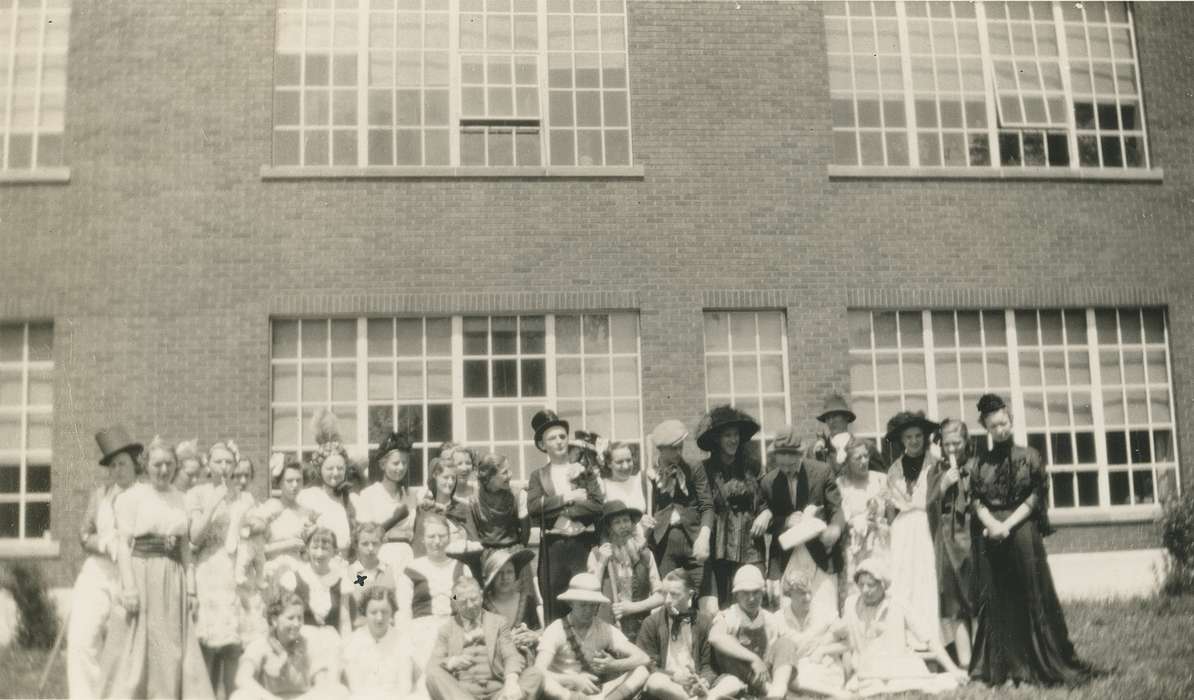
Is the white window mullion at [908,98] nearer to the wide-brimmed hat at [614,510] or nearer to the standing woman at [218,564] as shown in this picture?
the wide-brimmed hat at [614,510]

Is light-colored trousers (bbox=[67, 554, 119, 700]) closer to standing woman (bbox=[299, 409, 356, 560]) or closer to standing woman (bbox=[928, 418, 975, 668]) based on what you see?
standing woman (bbox=[299, 409, 356, 560])

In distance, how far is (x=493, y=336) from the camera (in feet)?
33.8

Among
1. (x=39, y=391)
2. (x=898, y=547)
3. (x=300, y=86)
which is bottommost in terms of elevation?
(x=898, y=547)

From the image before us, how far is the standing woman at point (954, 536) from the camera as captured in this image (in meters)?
7.65

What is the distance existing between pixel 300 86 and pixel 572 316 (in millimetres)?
3422

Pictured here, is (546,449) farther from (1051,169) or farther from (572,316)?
(1051,169)

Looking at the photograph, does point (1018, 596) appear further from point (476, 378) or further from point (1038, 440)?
point (476, 378)

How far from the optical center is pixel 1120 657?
7.71m

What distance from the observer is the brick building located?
10008 millimetres

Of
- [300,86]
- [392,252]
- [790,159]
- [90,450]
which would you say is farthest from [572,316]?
[90,450]

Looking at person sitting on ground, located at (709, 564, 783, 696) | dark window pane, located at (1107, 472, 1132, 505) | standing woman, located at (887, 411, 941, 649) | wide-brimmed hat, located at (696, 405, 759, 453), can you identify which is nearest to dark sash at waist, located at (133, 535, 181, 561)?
person sitting on ground, located at (709, 564, 783, 696)

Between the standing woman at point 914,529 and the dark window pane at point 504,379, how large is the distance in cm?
382

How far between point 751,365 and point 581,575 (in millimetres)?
4310

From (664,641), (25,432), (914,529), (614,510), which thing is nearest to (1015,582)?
(914,529)
